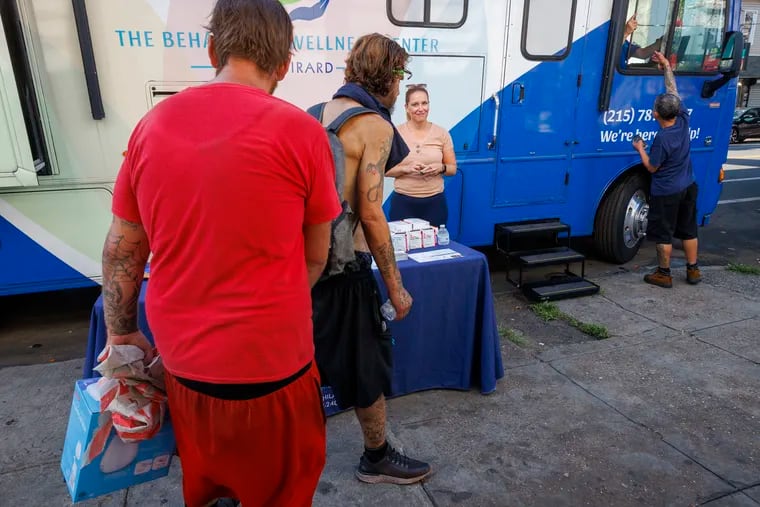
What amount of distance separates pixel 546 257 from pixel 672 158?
58.6 inches

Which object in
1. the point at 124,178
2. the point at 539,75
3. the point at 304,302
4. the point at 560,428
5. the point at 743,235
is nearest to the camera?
the point at 124,178

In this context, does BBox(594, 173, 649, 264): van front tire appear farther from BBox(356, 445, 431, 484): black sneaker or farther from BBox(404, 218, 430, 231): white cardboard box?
BBox(356, 445, 431, 484): black sneaker

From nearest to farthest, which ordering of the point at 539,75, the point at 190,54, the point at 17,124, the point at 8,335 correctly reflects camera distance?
1. the point at 17,124
2. the point at 190,54
3. the point at 8,335
4. the point at 539,75

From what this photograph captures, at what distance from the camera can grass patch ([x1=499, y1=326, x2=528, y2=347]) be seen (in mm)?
4093

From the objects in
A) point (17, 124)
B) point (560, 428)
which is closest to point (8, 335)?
point (17, 124)

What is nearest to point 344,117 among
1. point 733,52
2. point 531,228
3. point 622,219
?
point 531,228

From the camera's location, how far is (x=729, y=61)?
5.45 meters

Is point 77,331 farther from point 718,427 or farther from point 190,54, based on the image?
point 718,427

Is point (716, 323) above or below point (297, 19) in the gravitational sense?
below

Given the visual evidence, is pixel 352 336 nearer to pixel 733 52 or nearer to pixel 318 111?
pixel 318 111

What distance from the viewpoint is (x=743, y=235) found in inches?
295

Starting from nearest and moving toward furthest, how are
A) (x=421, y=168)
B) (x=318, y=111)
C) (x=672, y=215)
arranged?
1. (x=318, y=111)
2. (x=421, y=168)
3. (x=672, y=215)

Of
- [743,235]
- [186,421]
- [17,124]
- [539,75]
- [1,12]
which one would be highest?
[1,12]

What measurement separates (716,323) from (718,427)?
5.57ft
